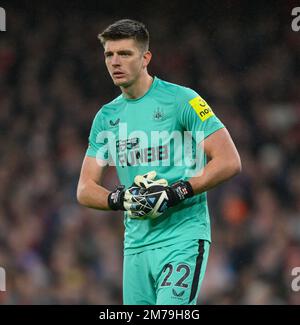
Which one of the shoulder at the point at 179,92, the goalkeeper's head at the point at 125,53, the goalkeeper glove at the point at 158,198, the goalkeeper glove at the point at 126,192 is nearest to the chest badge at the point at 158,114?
the shoulder at the point at 179,92

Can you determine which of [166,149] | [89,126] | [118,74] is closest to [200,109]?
[166,149]

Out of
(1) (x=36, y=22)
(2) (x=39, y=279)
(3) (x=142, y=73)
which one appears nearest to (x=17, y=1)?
(1) (x=36, y=22)

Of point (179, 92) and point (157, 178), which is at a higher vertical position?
point (179, 92)

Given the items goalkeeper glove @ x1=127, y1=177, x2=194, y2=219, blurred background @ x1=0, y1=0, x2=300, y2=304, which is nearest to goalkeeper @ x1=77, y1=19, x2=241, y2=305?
goalkeeper glove @ x1=127, y1=177, x2=194, y2=219

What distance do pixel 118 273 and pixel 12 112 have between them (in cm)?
340

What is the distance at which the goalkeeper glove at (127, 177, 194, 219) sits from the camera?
15.0 feet

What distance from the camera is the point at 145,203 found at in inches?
180

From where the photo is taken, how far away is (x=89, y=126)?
10.6 m

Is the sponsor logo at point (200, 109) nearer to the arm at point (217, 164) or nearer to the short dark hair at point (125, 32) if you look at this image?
the arm at point (217, 164)

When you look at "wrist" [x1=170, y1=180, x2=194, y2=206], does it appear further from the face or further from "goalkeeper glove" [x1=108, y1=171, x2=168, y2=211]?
the face

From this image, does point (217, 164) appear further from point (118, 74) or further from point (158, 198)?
point (118, 74)

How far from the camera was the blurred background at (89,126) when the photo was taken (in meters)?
8.67

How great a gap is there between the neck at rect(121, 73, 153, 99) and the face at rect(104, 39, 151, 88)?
4cm

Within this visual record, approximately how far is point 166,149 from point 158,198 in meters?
0.37
